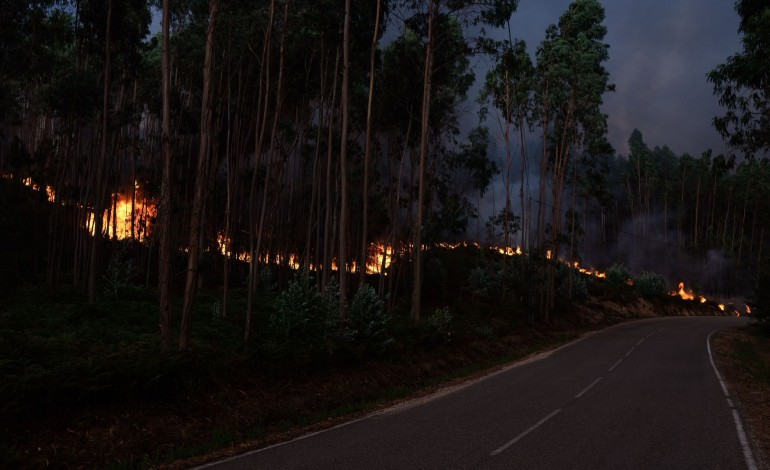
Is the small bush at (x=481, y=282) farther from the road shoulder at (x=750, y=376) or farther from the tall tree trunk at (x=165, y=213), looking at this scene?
the tall tree trunk at (x=165, y=213)

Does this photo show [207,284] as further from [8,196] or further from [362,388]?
[362,388]

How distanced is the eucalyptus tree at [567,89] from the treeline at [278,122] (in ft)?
0.45

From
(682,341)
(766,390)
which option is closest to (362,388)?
(766,390)

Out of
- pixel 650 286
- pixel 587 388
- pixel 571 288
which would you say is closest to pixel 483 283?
pixel 571 288

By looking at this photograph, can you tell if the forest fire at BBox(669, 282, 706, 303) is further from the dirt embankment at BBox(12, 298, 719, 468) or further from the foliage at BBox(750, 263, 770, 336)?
the dirt embankment at BBox(12, 298, 719, 468)

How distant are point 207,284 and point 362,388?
21.2m

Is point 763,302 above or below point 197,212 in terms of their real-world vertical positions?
below

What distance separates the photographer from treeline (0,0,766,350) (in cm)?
2114

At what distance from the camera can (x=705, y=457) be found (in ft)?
24.3

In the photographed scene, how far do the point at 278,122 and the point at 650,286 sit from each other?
156ft

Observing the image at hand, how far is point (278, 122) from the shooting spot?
2722 cm

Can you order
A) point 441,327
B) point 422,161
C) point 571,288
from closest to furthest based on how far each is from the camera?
point 441,327 → point 422,161 → point 571,288

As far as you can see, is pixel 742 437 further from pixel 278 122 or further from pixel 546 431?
pixel 278 122

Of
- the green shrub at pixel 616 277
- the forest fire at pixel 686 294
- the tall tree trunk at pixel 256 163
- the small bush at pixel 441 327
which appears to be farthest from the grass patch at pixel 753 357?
the forest fire at pixel 686 294
